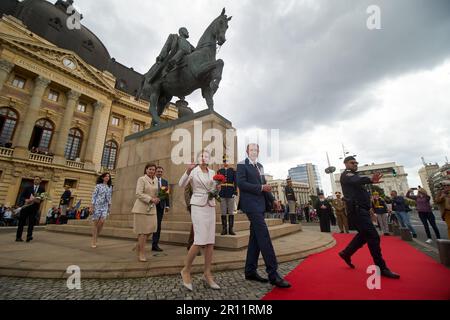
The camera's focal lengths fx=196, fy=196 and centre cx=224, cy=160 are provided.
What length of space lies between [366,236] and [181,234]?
372 cm

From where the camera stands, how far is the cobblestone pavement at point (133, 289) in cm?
230

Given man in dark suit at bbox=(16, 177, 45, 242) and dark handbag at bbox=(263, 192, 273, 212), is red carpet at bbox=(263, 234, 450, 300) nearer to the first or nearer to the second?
dark handbag at bbox=(263, 192, 273, 212)

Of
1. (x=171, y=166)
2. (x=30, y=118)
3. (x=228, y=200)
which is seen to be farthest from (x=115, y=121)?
(x=228, y=200)

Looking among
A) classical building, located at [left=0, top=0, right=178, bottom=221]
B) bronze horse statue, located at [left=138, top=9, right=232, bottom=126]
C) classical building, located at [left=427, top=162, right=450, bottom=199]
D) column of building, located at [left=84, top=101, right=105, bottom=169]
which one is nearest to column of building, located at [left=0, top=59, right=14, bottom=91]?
classical building, located at [left=0, top=0, right=178, bottom=221]

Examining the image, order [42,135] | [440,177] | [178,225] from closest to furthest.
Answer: [178,225] < [42,135] < [440,177]

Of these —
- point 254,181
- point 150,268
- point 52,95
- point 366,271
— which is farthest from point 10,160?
point 366,271

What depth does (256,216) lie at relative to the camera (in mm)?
2723

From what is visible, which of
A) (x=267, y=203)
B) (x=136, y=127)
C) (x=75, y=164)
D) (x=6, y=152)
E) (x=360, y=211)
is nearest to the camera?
(x=267, y=203)

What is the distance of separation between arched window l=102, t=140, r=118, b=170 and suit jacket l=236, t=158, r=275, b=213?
3305 cm

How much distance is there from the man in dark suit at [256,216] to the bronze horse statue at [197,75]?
430cm

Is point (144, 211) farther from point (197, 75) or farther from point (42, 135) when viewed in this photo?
point (42, 135)

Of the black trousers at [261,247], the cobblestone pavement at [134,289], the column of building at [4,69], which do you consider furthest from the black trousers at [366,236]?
the column of building at [4,69]

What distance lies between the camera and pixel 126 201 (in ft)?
23.2

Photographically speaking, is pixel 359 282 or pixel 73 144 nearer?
pixel 359 282
